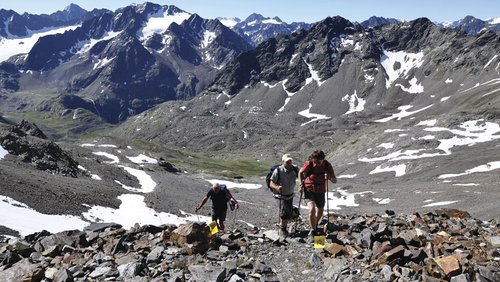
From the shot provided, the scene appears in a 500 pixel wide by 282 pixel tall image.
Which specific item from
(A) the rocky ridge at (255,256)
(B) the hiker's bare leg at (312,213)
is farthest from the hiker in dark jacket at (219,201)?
(B) the hiker's bare leg at (312,213)

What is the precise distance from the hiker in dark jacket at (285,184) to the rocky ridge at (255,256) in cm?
92

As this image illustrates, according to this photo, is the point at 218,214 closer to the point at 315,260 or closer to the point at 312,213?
the point at 312,213

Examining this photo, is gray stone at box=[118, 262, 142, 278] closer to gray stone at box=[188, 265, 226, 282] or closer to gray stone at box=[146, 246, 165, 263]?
gray stone at box=[146, 246, 165, 263]

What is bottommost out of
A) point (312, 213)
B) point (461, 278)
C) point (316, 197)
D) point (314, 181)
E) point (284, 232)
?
point (284, 232)

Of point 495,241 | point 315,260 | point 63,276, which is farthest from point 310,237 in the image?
point 63,276

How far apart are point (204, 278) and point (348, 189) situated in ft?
280

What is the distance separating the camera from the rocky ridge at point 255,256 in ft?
44.2

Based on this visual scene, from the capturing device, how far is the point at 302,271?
14.8 meters

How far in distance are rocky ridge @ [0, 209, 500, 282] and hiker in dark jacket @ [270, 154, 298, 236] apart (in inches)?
36.2

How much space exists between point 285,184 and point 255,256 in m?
3.79

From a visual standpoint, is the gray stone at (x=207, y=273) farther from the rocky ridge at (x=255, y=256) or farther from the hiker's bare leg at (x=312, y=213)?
the hiker's bare leg at (x=312, y=213)

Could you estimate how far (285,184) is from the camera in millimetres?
18938

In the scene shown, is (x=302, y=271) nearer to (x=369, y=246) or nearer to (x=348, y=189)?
(x=369, y=246)

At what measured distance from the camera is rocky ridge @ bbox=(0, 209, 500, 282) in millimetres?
13461
